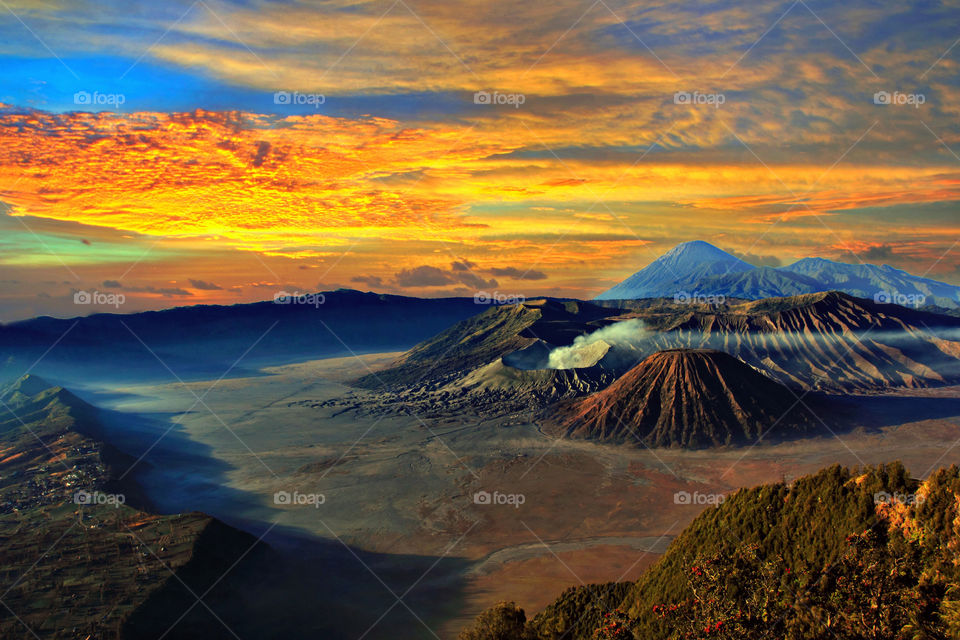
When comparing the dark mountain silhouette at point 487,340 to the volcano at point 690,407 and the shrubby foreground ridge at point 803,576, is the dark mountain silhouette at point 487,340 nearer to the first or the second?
the volcano at point 690,407

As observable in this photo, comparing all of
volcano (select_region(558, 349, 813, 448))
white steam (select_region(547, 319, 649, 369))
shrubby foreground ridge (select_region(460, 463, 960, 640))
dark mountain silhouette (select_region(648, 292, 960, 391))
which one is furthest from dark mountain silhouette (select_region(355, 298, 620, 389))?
shrubby foreground ridge (select_region(460, 463, 960, 640))

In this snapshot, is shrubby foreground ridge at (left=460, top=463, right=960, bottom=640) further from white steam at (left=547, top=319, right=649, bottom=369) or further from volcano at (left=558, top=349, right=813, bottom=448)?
white steam at (left=547, top=319, right=649, bottom=369)

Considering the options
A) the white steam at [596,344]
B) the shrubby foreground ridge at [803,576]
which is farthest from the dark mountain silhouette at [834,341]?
the shrubby foreground ridge at [803,576]

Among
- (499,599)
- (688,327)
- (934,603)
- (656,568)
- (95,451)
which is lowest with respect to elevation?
(499,599)

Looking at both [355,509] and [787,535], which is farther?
[355,509]

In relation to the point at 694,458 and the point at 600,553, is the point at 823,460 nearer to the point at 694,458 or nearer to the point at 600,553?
the point at 694,458

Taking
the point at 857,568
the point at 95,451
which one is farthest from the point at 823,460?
the point at 95,451

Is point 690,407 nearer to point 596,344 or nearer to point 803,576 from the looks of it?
point 596,344
